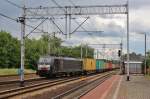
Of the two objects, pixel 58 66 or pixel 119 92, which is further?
pixel 58 66

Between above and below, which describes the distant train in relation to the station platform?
above

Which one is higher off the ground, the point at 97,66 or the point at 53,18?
the point at 53,18

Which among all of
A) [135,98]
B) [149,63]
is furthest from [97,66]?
[135,98]

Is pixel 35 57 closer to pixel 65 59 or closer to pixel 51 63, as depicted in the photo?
pixel 65 59

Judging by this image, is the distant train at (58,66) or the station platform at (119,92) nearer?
the station platform at (119,92)

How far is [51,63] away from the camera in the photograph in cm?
5044

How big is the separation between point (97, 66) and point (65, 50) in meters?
47.4

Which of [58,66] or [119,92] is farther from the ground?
[58,66]

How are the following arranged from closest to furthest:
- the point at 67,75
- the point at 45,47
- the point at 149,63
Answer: the point at 67,75 → the point at 149,63 → the point at 45,47

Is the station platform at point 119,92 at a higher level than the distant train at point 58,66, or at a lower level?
lower

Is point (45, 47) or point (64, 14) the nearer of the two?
point (64, 14)

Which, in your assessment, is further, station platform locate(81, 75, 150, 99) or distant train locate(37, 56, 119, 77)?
distant train locate(37, 56, 119, 77)

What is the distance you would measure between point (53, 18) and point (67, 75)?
16.3 meters

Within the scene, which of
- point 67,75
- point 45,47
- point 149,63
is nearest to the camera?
point 67,75
